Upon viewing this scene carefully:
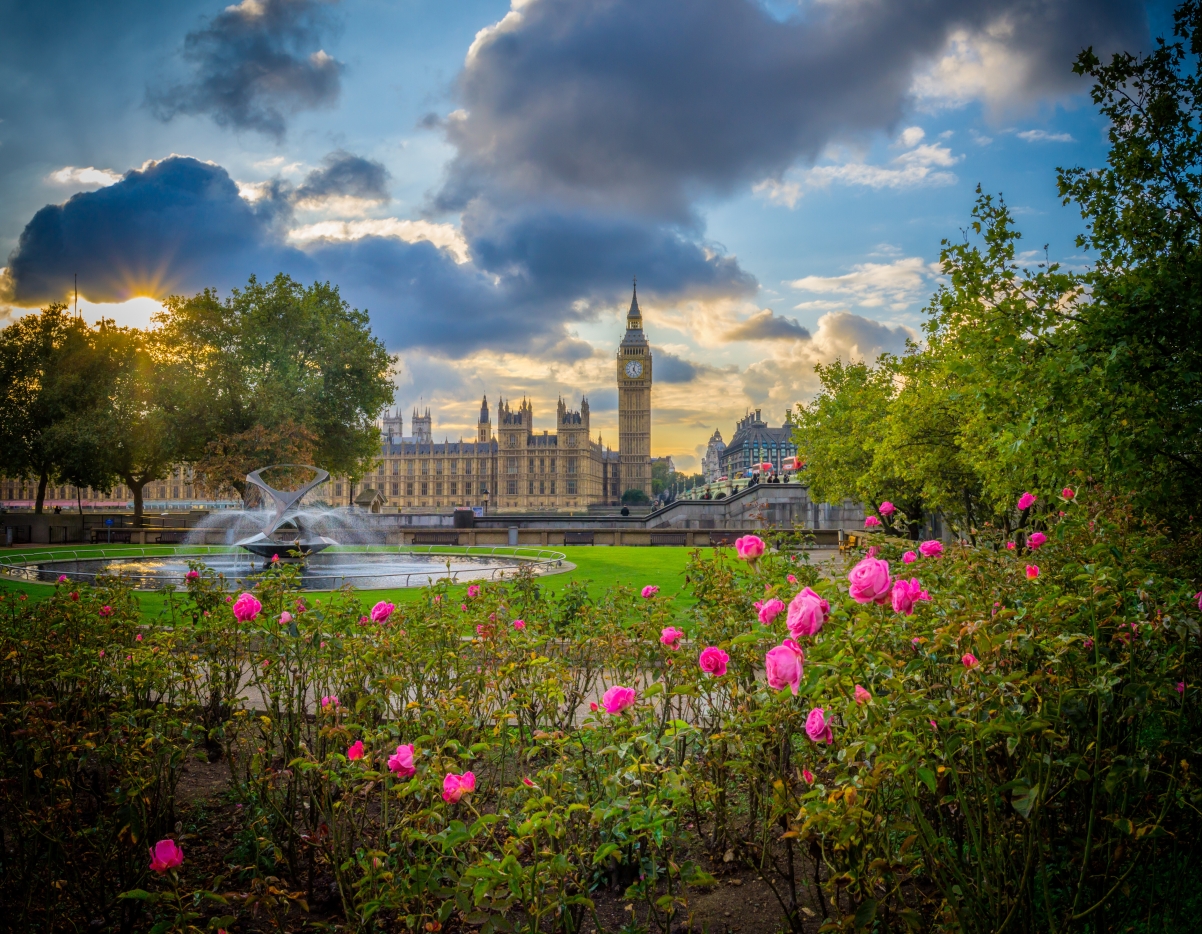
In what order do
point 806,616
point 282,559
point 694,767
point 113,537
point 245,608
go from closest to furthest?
point 806,616, point 694,767, point 245,608, point 282,559, point 113,537

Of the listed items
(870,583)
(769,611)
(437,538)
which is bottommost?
(437,538)

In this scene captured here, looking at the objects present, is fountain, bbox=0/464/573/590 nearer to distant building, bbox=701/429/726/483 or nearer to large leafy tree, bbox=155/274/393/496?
large leafy tree, bbox=155/274/393/496

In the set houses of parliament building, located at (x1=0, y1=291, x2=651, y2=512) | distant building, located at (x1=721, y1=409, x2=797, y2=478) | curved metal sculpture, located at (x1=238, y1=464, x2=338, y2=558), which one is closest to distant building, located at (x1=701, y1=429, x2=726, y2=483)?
distant building, located at (x1=721, y1=409, x2=797, y2=478)

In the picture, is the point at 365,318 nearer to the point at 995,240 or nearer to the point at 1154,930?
the point at 995,240

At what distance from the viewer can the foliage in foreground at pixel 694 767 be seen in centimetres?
223

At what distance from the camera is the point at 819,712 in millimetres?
2166

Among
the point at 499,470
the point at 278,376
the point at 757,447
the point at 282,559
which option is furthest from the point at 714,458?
the point at 282,559

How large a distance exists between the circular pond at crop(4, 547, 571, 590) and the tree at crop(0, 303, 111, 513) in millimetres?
13902

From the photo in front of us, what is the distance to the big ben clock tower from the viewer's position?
5231 inches

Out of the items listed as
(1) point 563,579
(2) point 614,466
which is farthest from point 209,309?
(2) point 614,466

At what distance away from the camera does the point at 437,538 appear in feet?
97.5

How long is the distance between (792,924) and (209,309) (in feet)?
122

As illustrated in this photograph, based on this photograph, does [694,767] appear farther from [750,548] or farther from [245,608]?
[245,608]

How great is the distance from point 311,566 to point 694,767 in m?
15.2
